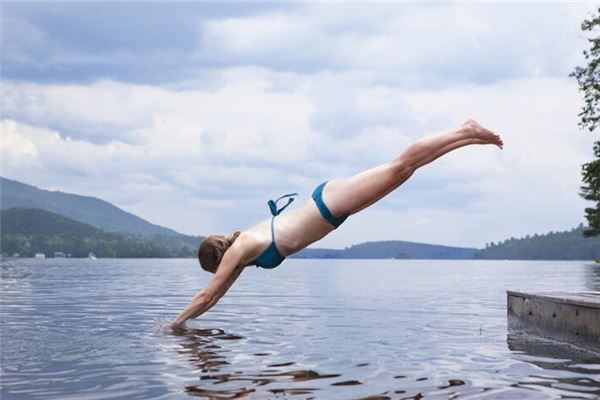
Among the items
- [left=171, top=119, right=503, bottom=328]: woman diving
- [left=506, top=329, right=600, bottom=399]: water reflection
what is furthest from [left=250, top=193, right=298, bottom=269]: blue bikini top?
[left=506, top=329, right=600, bottom=399]: water reflection

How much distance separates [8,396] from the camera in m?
9.01

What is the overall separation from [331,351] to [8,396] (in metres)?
5.28

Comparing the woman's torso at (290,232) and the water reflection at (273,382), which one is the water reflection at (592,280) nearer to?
the woman's torso at (290,232)

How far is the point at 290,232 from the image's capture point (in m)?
12.0

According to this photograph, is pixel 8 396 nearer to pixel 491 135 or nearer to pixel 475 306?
pixel 491 135

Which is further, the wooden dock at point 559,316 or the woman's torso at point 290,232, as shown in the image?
the wooden dock at point 559,316

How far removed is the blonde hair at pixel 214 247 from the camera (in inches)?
506

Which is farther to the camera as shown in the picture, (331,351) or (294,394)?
(331,351)

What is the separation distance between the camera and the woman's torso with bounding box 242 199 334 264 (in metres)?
11.5

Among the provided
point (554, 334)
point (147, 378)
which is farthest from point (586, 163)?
point (147, 378)

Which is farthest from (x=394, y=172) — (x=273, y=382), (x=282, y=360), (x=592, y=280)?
(x=592, y=280)

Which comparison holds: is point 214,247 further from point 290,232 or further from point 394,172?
point 394,172

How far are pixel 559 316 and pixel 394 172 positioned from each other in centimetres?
605

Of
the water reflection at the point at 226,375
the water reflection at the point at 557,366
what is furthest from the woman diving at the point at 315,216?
the water reflection at the point at 557,366
